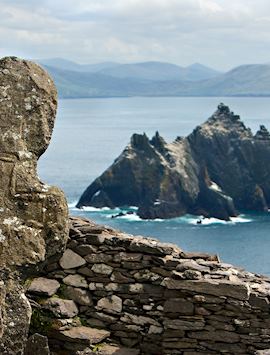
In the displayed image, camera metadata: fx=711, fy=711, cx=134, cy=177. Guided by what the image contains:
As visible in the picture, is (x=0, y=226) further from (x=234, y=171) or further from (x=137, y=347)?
(x=234, y=171)

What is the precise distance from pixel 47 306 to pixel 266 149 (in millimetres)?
160425

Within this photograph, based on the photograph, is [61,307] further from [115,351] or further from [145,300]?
[145,300]

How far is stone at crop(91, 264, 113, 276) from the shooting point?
1184 centimetres

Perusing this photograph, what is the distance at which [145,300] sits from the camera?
38.6 feet

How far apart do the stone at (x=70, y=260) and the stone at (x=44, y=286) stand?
33 centimetres

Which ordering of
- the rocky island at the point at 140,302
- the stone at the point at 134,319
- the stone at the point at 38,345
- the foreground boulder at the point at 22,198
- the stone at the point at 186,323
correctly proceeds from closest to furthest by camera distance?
the foreground boulder at the point at 22,198 < the stone at the point at 38,345 < the rocky island at the point at 140,302 < the stone at the point at 186,323 < the stone at the point at 134,319

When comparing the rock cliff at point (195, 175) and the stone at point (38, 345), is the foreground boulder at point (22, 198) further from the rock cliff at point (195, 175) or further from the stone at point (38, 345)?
the rock cliff at point (195, 175)

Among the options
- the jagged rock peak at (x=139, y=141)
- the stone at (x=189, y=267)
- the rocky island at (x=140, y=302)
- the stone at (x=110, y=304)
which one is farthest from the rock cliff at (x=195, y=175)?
the stone at (x=189, y=267)

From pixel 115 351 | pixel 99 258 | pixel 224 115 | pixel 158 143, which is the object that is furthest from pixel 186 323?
pixel 224 115

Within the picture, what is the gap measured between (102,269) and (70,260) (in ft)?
1.86

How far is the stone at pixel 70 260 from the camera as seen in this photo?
1194 centimetres

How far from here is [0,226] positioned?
6.32 meters

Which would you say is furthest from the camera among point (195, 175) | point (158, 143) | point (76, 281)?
point (195, 175)

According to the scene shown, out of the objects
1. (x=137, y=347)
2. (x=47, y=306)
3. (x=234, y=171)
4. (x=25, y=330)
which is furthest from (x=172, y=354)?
(x=234, y=171)
